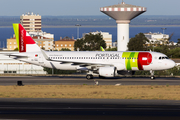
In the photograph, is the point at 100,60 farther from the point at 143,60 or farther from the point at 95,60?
the point at 143,60

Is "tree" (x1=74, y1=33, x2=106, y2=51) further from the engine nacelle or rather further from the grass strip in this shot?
the grass strip

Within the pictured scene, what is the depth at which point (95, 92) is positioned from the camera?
33906mm

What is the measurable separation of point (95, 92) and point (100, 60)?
1277 centimetres

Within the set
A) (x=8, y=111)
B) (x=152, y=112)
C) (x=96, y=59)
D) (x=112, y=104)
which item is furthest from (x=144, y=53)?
(x=8, y=111)

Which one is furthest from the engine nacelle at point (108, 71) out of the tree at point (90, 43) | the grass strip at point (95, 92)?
the tree at point (90, 43)

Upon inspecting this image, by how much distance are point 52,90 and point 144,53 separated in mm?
15575

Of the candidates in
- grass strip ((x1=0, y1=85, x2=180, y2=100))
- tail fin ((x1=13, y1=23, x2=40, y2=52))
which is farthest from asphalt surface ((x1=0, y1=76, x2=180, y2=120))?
tail fin ((x1=13, y1=23, x2=40, y2=52))

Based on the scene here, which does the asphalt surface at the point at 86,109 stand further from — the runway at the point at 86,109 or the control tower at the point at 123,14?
the control tower at the point at 123,14

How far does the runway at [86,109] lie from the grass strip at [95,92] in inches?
85.8

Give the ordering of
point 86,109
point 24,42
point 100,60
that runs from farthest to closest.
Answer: point 24,42 < point 100,60 < point 86,109

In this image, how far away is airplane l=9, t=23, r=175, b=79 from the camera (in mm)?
44969

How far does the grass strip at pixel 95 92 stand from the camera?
3166 cm

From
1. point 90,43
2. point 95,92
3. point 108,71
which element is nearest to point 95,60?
point 108,71

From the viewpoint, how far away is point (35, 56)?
156ft
